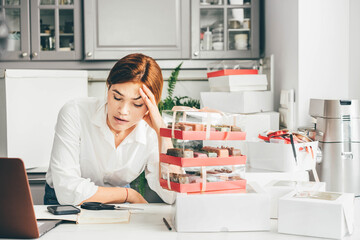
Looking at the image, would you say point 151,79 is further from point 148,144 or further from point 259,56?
point 259,56

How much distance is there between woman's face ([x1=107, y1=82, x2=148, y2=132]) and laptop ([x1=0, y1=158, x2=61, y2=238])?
60 centimetres

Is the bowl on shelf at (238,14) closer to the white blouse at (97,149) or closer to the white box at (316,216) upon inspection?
the white blouse at (97,149)

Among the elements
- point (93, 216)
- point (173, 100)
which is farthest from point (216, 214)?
point (173, 100)

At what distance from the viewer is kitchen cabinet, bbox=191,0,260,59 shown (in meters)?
3.03

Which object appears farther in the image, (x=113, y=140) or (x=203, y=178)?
(x=113, y=140)

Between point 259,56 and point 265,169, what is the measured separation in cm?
128

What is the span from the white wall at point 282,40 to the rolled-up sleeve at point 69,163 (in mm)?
1185

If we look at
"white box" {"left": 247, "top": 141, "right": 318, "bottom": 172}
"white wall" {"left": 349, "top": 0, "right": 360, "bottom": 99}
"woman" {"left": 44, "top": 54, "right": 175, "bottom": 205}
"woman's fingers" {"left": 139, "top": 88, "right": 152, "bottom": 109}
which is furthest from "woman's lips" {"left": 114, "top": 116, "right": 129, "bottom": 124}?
"white wall" {"left": 349, "top": 0, "right": 360, "bottom": 99}

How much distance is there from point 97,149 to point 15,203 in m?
0.74

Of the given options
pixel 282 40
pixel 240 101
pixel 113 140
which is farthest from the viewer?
pixel 282 40

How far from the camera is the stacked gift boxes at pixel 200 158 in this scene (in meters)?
Answer: 1.22

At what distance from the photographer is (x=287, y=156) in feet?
6.24

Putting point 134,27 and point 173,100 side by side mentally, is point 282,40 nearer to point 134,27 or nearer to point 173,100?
point 173,100

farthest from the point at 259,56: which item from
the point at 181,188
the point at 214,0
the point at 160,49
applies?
the point at 181,188
